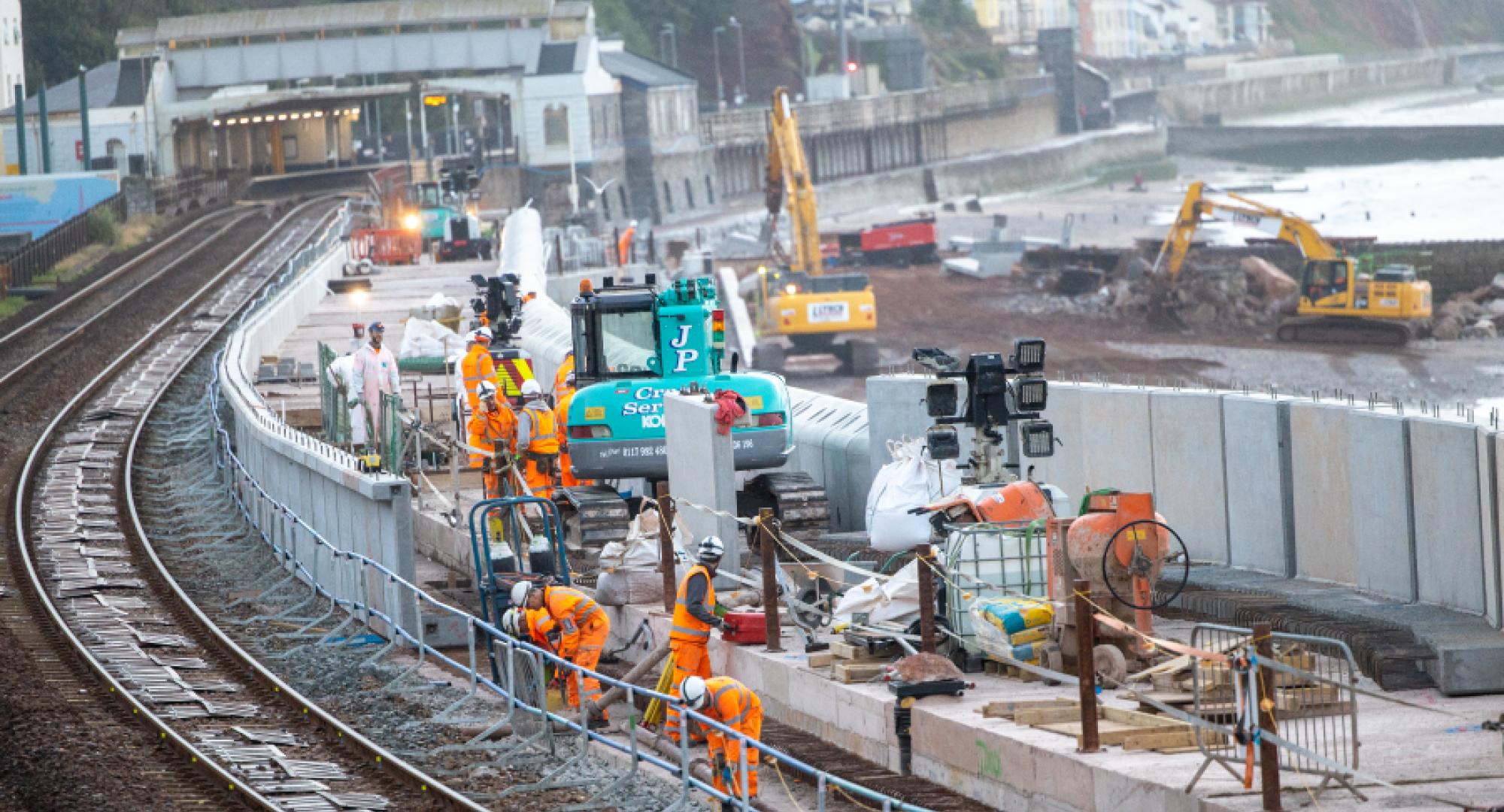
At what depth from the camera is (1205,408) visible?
18.6m

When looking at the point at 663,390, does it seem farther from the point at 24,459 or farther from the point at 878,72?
the point at 878,72

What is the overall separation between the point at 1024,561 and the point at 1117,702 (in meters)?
2.34

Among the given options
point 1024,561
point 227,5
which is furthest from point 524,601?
point 227,5

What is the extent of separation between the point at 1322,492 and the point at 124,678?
10.4 meters

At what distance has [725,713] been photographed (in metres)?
13.2

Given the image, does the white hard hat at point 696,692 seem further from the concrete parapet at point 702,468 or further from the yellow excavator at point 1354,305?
the yellow excavator at point 1354,305

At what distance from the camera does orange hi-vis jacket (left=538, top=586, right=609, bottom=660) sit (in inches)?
609

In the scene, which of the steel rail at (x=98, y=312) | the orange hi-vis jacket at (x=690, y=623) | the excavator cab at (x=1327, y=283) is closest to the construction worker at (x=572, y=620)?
the orange hi-vis jacket at (x=690, y=623)

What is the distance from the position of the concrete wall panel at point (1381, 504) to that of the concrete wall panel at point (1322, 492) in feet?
0.57

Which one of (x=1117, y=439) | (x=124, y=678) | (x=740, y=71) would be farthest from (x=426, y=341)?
(x=740, y=71)

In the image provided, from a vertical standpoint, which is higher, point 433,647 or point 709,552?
point 709,552

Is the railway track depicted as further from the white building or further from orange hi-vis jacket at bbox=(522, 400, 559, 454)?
the white building

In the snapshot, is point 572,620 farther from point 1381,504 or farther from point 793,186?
point 793,186

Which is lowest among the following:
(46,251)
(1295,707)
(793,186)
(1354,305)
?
(1295,707)
